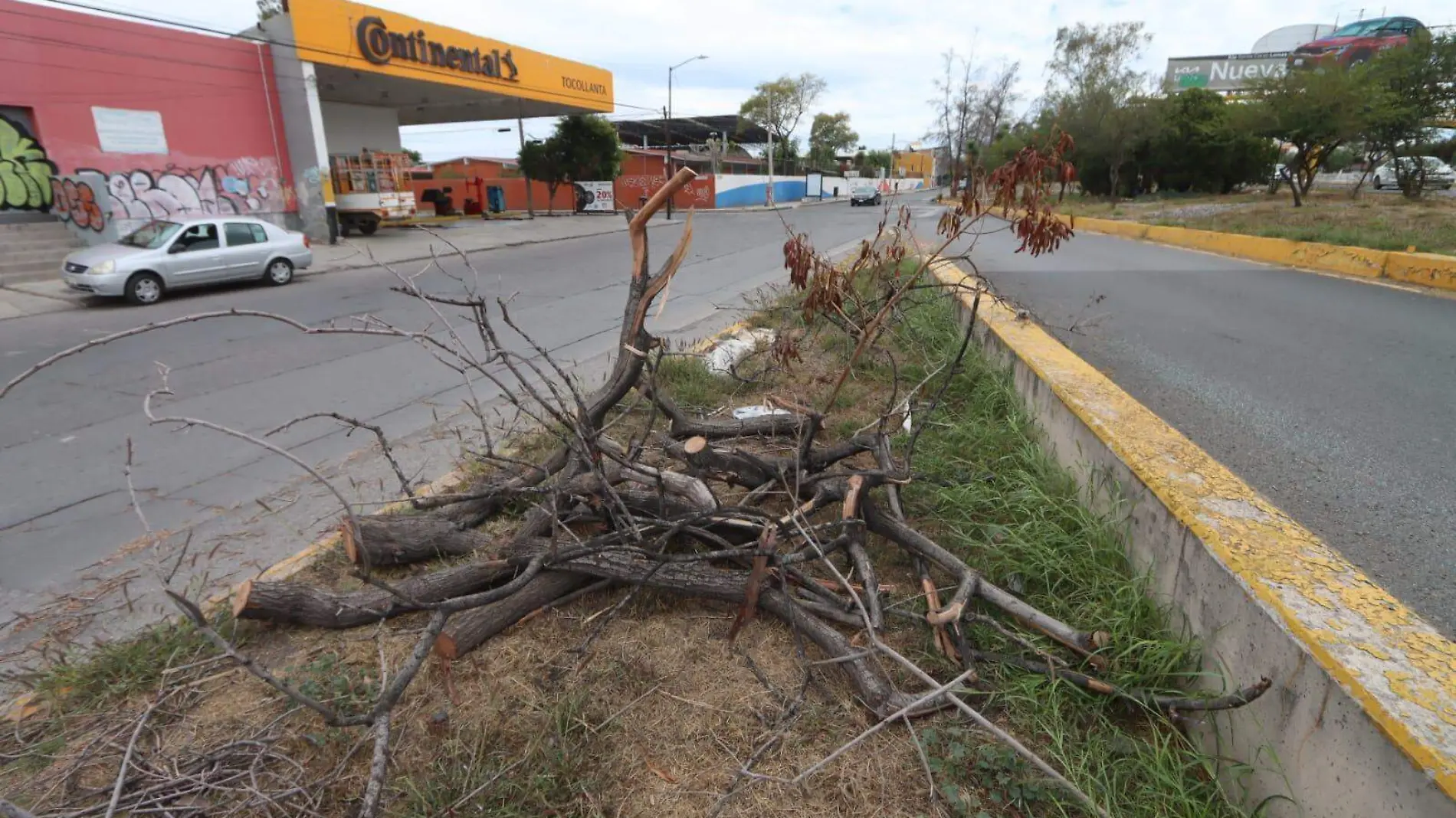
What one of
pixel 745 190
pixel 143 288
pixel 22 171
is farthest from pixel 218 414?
pixel 745 190

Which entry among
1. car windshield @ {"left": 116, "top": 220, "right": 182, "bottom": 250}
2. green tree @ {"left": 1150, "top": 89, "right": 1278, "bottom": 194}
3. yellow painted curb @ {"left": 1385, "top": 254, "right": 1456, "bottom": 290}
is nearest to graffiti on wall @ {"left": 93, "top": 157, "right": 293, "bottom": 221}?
car windshield @ {"left": 116, "top": 220, "right": 182, "bottom": 250}

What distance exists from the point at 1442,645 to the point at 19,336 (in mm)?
13992

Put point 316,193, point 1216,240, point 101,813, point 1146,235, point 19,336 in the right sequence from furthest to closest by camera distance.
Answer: point 316,193, point 1146,235, point 1216,240, point 19,336, point 101,813

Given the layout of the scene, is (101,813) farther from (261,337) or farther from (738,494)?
(261,337)

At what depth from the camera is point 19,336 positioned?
9.60m

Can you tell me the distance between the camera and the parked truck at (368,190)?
72.3 feet

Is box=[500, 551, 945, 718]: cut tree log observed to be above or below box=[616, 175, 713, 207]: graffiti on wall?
below

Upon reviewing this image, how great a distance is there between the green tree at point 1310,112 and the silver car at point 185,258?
25.7 m

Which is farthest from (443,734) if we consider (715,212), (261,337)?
(715,212)

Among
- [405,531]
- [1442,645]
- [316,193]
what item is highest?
[316,193]

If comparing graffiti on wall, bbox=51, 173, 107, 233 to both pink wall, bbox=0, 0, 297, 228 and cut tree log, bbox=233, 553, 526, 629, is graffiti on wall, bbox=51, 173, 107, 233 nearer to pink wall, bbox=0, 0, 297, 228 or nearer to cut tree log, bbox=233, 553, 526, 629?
pink wall, bbox=0, 0, 297, 228

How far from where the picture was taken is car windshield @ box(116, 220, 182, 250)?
12039 mm

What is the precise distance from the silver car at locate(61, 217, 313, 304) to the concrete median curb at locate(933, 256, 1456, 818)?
14.3 meters

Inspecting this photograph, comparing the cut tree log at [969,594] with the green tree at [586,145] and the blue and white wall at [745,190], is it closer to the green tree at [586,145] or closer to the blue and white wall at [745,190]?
the green tree at [586,145]
